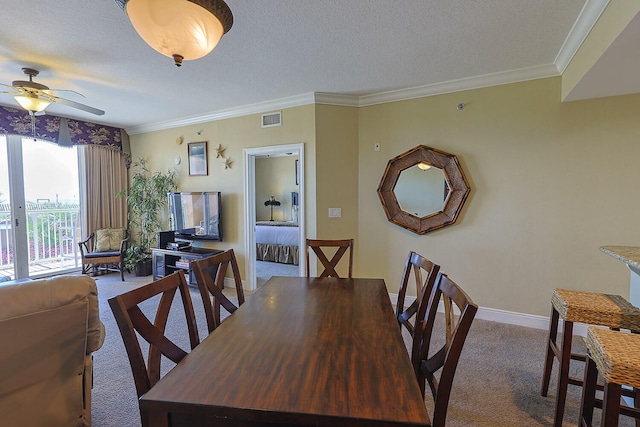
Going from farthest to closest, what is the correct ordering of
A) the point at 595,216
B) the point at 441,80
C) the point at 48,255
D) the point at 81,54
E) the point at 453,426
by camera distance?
the point at 48,255 → the point at 441,80 → the point at 595,216 → the point at 81,54 → the point at 453,426

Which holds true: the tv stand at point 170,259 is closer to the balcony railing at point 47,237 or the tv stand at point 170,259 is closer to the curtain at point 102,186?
the curtain at point 102,186

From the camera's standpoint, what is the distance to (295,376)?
3.23ft

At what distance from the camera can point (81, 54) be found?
2.63m

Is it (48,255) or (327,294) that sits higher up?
(327,294)

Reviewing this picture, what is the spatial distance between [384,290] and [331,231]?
6.17 feet

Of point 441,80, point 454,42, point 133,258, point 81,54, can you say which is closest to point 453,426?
point 454,42

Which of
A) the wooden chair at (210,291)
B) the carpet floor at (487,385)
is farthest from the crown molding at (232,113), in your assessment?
the carpet floor at (487,385)

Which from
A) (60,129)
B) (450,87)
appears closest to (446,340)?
(450,87)

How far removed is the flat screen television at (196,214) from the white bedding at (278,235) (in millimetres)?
1623

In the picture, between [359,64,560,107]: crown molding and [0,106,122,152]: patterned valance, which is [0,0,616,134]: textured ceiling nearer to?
[359,64,560,107]: crown molding

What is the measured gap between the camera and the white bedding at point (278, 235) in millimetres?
5769

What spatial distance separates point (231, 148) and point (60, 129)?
2543 millimetres

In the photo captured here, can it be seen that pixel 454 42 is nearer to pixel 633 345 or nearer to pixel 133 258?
pixel 633 345

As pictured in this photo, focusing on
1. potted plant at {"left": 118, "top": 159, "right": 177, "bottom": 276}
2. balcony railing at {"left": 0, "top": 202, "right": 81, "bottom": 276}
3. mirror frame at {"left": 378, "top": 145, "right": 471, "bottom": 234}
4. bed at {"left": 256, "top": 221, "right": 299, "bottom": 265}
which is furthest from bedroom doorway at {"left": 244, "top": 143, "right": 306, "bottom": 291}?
balcony railing at {"left": 0, "top": 202, "right": 81, "bottom": 276}
